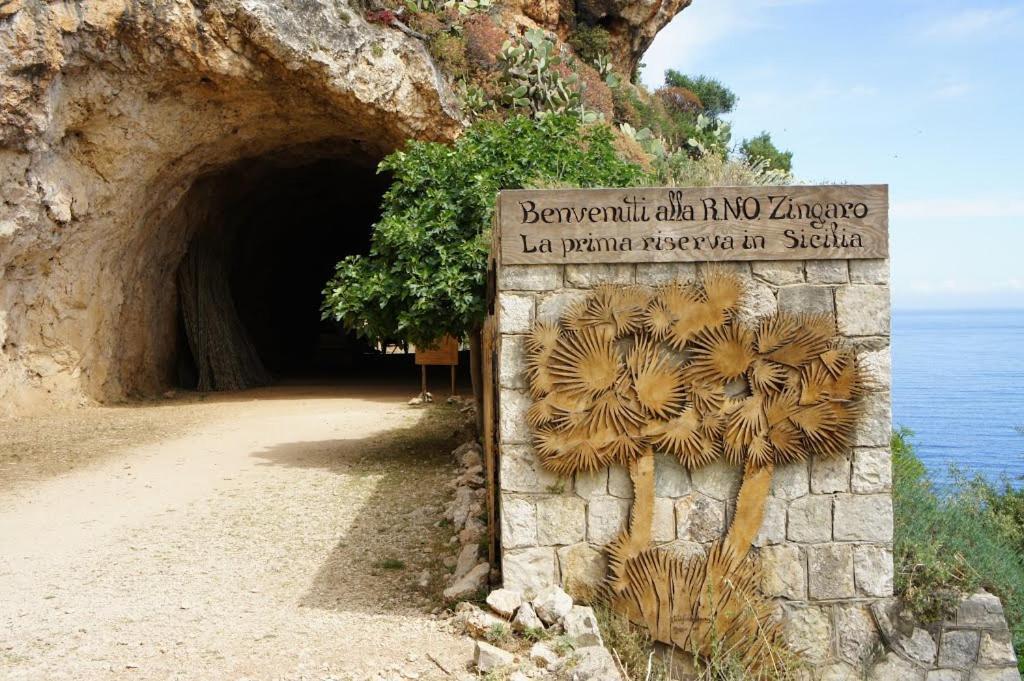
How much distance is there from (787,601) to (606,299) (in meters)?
1.97

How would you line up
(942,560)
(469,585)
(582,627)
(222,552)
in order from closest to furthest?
(582,627)
(469,585)
(942,560)
(222,552)

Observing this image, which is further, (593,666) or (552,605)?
(552,605)

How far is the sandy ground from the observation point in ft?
16.1

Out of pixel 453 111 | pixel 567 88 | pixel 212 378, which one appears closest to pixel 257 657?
pixel 453 111

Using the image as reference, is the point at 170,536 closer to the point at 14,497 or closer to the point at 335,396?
the point at 14,497

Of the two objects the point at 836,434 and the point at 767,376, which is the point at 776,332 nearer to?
the point at 767,376

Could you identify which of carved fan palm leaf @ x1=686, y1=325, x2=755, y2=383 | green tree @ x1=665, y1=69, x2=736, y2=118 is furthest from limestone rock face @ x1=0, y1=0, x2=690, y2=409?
green tree @ x1=665, y1=69, x2=736, y2=118

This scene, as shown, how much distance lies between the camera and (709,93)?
106 ft

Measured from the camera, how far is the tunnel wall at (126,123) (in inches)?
457

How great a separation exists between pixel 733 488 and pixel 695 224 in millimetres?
1486

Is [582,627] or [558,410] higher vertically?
[558,410]

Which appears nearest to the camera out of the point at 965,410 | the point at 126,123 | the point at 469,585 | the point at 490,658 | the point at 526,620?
the point at 490,658

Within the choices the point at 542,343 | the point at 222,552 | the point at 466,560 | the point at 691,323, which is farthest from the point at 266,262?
the point at 691,323

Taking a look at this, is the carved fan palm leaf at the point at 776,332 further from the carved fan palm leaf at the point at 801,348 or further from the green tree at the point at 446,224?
the green tree at the point at 446,224
